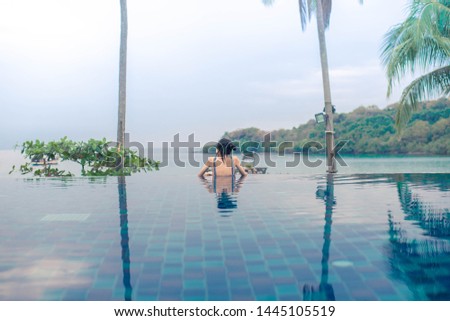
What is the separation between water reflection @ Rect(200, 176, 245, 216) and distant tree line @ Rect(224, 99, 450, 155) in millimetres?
32053

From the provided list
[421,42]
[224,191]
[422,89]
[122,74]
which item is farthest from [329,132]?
[224,191]

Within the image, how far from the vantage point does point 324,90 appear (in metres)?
16.5

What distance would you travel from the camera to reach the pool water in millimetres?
3604

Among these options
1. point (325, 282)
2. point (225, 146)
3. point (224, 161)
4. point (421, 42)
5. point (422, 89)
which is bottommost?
point (325, 282)

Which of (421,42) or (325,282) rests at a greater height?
(421,42)

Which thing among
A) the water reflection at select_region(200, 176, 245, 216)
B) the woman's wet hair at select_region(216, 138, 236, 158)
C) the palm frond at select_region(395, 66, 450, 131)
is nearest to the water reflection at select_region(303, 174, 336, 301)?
the water reflection at select_region(200, 176, 245, 216)

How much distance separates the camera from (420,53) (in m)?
14.9

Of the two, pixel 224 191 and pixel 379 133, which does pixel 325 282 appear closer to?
pixel 224 191

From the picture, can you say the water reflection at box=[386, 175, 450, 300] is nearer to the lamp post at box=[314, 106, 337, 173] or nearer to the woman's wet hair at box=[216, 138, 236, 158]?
the woman's wet hair at box=[216, 138, 236, 158]

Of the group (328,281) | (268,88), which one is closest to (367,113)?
(268,88)

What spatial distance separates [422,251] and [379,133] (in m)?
45.4

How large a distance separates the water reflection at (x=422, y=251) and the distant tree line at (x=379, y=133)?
117 feet
